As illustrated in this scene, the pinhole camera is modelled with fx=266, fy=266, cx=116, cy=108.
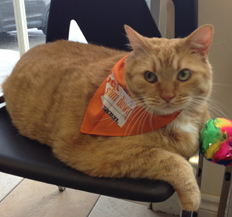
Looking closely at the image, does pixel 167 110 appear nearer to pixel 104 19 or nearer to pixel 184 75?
pixel 184 75

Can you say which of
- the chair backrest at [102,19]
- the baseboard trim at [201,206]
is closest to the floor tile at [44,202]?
the baseboard trim at [201,206]

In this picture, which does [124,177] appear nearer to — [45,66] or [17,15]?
[45,66]

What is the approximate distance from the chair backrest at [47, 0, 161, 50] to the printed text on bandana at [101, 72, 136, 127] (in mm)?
430

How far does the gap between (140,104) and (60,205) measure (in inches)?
38.8

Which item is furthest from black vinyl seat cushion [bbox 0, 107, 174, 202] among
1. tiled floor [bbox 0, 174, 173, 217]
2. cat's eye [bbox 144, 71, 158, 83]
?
tiled floor [bbox 0, 174, 173, 217]

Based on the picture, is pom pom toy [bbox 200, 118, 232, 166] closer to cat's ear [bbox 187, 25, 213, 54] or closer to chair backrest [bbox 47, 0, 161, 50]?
cat's ear [bbox 187, 25, 213, 54]

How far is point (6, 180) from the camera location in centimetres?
169

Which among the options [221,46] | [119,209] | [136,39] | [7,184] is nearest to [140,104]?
[136,39]

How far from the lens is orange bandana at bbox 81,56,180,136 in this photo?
846 millimetres

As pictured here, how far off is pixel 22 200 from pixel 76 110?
89 cm

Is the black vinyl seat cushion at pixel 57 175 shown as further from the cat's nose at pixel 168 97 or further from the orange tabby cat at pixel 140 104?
the cat's nose at pixel 168 97

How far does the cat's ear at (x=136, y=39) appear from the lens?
79 cm

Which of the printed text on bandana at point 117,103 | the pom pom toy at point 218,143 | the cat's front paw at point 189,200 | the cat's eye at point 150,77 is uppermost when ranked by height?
the cat's eye at point 150,77

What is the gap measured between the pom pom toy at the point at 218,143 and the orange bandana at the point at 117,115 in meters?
0.12
